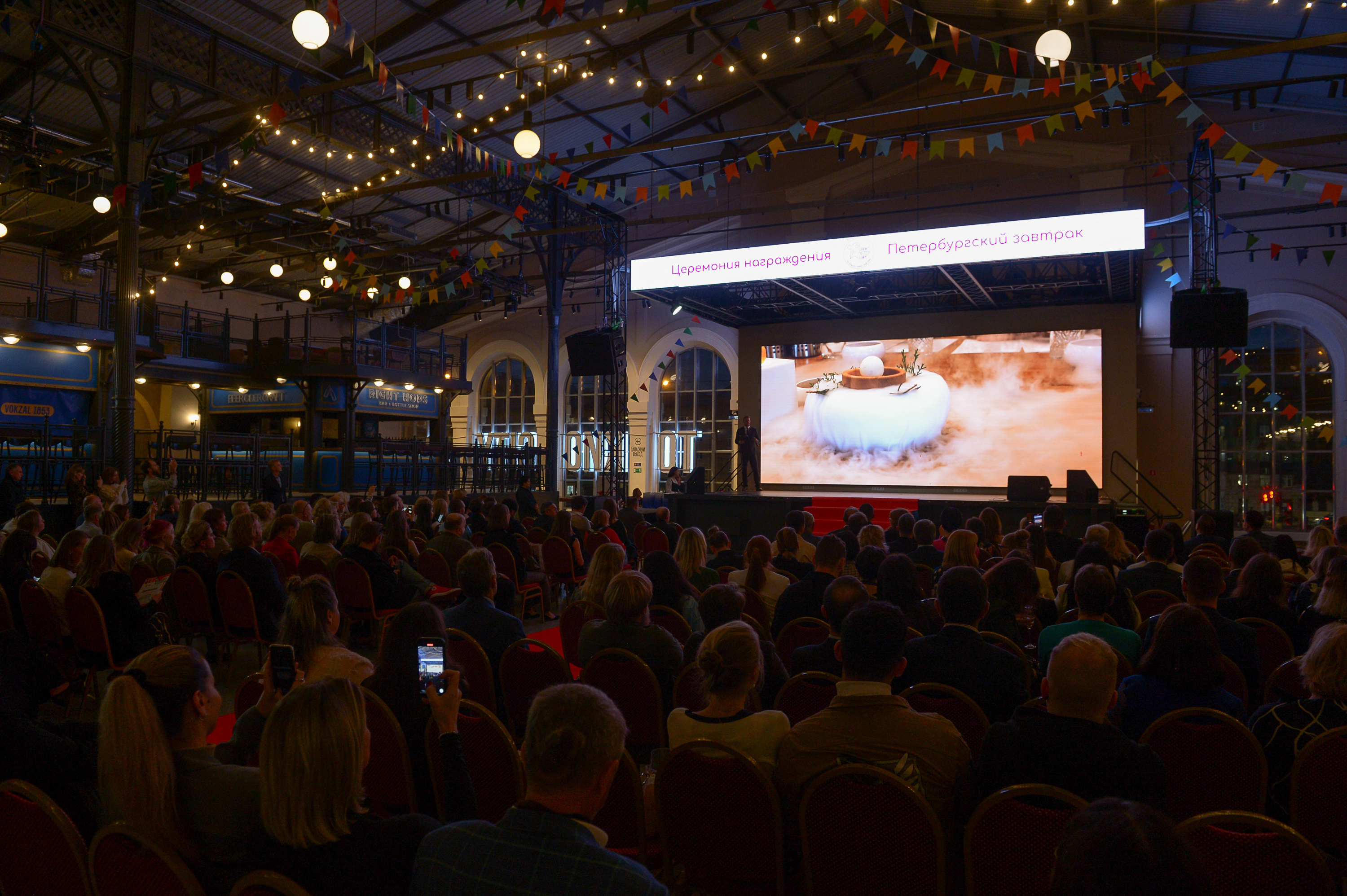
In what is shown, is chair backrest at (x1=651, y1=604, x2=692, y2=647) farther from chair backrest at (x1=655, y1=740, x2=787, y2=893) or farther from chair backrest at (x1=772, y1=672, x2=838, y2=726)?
chair backrest at (x1=655, y1=740, x2=787, y2=893)

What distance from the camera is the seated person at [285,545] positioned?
5832 millimetres

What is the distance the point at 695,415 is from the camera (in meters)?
21.0

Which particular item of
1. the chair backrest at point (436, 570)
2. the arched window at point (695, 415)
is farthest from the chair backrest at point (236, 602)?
the arched window at point (695, 415)

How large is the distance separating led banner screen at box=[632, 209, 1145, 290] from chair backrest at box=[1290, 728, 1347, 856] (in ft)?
32.1

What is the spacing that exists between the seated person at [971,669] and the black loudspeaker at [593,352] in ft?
36.6

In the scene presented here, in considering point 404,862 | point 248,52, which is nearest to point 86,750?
point 404,862

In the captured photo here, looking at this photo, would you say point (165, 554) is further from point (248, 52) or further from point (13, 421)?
point (13, 421)

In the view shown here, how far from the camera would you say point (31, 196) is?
16.5 metres

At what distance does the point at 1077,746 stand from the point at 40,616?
5008 mm

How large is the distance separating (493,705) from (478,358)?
21.6 m

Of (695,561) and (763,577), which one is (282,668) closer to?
(763,577)

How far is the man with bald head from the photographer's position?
1.87 m

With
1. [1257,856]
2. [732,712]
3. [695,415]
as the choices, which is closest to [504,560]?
[732,712]

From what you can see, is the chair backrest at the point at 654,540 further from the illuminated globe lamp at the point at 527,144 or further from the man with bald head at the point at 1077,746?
the man with bald head at the point at 1077,746
